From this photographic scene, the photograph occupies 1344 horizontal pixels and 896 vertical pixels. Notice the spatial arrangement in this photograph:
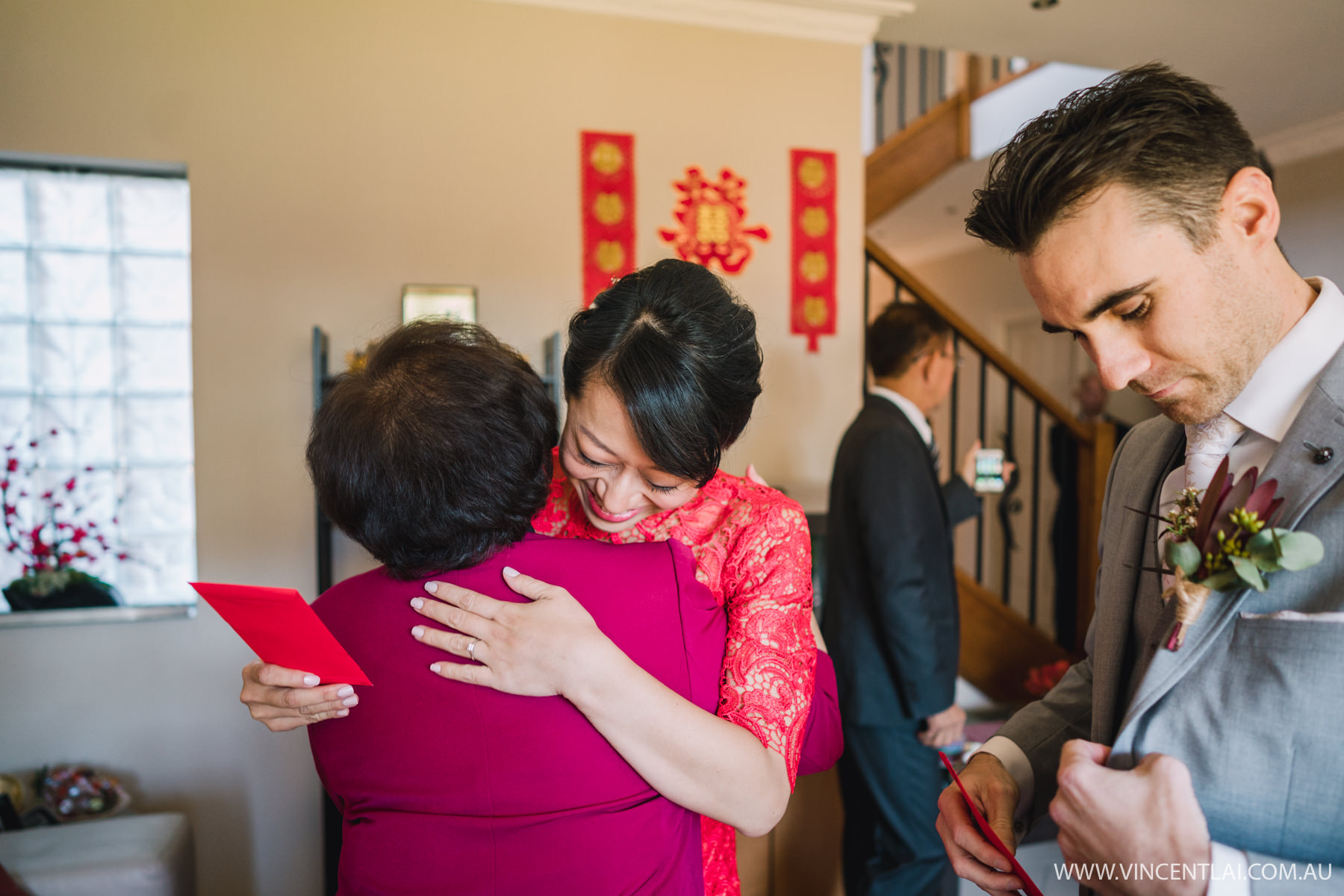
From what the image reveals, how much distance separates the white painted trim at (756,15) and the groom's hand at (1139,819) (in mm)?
2851

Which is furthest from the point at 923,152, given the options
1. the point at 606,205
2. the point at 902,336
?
the point at 902,336

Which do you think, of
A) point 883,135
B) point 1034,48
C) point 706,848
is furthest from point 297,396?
point 883,135

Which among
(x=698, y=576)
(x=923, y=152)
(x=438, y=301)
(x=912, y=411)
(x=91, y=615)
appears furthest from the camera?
(x=923, y=152)

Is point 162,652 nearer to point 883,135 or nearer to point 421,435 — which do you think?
point 421,435

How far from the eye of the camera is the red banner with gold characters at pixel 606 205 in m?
2.88

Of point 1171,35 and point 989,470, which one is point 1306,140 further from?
point 989,470

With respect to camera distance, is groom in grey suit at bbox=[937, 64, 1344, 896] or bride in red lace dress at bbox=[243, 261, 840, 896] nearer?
groom in grey suit at bbox=[937, 64, 1344, 896]

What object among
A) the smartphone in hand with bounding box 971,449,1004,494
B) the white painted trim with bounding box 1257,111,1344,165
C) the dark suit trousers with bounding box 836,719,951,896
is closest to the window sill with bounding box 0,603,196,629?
the dark suit trousers with bounding box 836,719,951,896

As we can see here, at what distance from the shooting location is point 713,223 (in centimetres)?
298

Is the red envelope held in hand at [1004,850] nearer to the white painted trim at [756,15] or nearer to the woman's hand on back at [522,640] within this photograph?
the woman's hand on back at [522,640]

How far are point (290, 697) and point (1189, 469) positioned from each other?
3.58 ft

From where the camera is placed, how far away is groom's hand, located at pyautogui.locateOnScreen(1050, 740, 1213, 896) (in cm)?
74

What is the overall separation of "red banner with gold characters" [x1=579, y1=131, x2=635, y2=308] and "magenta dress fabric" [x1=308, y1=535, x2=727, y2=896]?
2.08 m

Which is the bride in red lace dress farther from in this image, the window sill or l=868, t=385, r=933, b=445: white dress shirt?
the window sill
